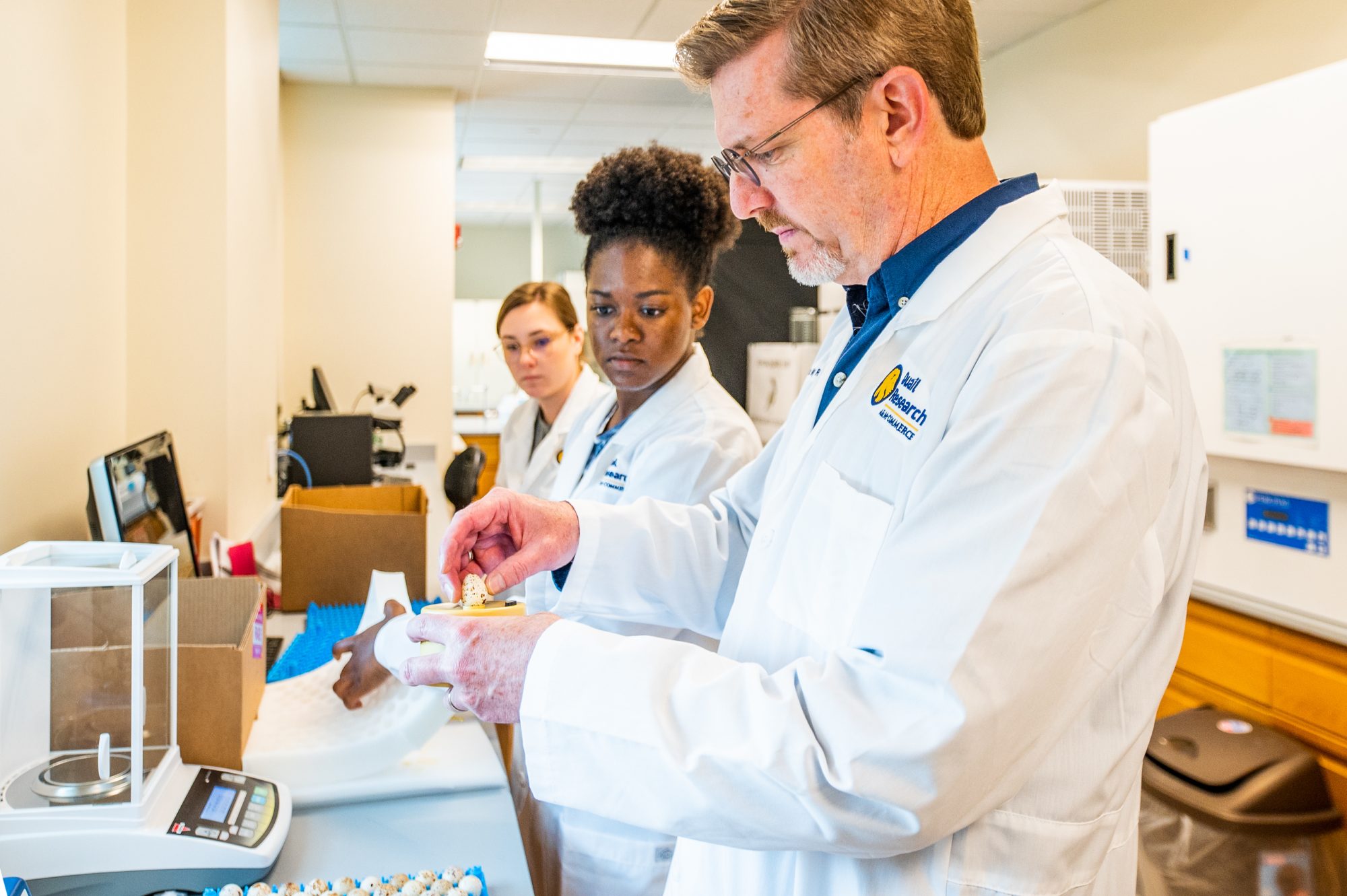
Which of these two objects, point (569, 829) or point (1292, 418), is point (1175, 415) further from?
point (1292, 418)

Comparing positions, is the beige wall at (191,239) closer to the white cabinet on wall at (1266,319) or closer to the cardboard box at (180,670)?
the cardboard box at (180,670)

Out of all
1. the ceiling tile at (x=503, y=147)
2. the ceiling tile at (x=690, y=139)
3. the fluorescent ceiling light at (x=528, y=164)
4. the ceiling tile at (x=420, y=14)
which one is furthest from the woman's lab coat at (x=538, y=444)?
the fluorescent ceiling light at (x=528, y=164)

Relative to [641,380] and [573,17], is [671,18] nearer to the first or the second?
[573,17]

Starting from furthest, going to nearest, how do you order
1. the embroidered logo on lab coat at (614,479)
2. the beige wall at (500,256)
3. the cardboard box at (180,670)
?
the beige wall at (500,256) < the embroidered logo on lab coat at (614,479) < the cardboard box at (180,670)

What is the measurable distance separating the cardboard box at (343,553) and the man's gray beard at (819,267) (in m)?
1.40

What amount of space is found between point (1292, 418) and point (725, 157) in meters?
1.81

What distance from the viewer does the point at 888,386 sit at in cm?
84

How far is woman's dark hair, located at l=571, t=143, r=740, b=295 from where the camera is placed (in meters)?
1.65

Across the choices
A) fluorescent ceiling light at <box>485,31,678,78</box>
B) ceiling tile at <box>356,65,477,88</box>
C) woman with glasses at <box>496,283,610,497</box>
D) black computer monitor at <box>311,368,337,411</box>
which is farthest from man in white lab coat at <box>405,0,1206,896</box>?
ceiling tile at <box>356,65,477,88</box>

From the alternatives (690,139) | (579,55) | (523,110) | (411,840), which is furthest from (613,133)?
(411,840)

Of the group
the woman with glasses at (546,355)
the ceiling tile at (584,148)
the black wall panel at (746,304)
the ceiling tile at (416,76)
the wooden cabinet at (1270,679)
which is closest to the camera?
the wooden cabinet at (1270,679)

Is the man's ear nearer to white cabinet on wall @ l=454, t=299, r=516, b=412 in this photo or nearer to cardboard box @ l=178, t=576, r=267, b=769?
cardboard box @ l=178, t=576, r=267, b=769

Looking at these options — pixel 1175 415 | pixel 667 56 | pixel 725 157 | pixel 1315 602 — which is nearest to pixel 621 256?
pixel 725 157

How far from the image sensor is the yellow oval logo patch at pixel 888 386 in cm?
84
